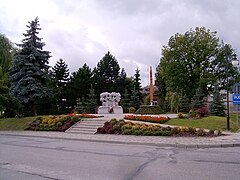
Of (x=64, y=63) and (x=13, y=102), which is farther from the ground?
(x=64, y=63)

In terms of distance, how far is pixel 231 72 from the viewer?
4953cm

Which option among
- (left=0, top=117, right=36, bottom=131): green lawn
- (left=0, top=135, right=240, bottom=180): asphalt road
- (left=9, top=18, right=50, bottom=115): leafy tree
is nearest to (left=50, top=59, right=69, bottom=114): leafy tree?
(left=9, top=18, right=50, bottom=115): leafy tree

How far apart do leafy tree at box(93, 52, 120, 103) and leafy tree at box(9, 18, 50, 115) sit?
29183 millimetres

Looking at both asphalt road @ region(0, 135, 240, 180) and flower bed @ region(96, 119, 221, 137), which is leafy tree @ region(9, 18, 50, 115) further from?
asphalt road @ region(0, 135, 240, 180)

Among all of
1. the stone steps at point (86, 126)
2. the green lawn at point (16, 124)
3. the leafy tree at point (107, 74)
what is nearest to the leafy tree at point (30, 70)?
the green lawn at point (16, 124)

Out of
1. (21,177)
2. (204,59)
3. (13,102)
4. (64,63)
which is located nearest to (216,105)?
(204,59)

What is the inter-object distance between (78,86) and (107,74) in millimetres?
17945

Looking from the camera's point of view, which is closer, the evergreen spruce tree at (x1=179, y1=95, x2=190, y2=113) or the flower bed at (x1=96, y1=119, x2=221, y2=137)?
the flower bed at (x1=96, y1=119, x2=221, y2=137)

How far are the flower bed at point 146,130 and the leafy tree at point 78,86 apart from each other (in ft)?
99.1

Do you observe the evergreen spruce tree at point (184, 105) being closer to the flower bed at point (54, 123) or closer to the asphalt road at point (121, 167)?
the flower bed at point (54, 123)

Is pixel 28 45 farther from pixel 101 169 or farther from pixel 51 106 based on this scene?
pixel 101 169

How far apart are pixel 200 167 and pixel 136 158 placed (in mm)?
2743

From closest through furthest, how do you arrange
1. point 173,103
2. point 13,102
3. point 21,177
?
point 21,177 → point 13,102 → point 173,103

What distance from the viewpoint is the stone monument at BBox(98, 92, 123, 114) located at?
128ft
